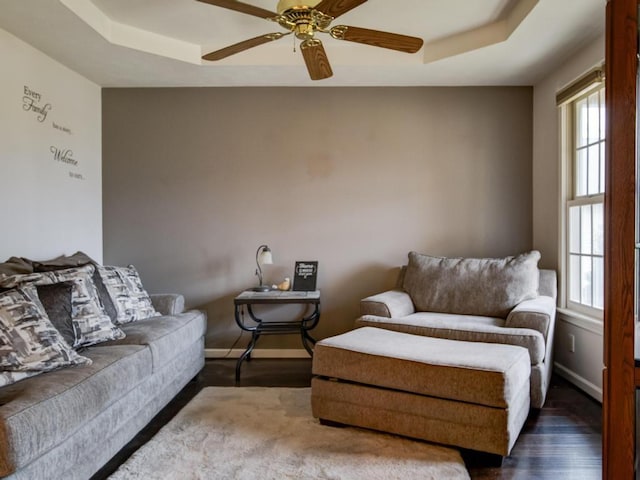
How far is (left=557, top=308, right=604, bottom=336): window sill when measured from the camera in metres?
2.81

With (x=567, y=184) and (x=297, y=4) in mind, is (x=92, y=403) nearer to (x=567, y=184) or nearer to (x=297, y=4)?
(x=297, y=4)

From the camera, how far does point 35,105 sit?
311cm

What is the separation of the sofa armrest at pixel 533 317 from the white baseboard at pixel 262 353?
1816 mm

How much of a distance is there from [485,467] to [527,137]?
286 cm

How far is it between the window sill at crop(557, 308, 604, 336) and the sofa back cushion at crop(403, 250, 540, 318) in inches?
11.4

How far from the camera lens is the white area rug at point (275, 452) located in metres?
1.96

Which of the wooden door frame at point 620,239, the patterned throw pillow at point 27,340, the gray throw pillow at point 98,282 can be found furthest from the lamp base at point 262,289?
the wooden door frame at point 620,239

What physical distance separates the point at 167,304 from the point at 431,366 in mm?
2076

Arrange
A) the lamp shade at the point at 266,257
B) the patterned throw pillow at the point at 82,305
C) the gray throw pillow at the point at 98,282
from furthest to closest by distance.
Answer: the lamp shade at the point at 266,257, the gray throw pillow at the point at 98,282, the patterned throw pillow at the point at 82,305

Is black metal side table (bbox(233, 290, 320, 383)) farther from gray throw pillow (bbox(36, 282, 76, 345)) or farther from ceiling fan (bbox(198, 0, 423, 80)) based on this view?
ceiling fan (bbox(198, 0, 423, 80))

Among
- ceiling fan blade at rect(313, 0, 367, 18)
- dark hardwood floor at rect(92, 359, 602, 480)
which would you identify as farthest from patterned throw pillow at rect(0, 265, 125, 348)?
ceiling fan blade at rect(313, 0, 367, 18)

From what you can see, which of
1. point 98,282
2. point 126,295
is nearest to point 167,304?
point 126,295

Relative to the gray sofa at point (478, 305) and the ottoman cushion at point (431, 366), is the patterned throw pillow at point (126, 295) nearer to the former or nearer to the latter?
the ottoman cushion at point (431, 366)

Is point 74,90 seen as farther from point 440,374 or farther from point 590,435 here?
point 590,435
